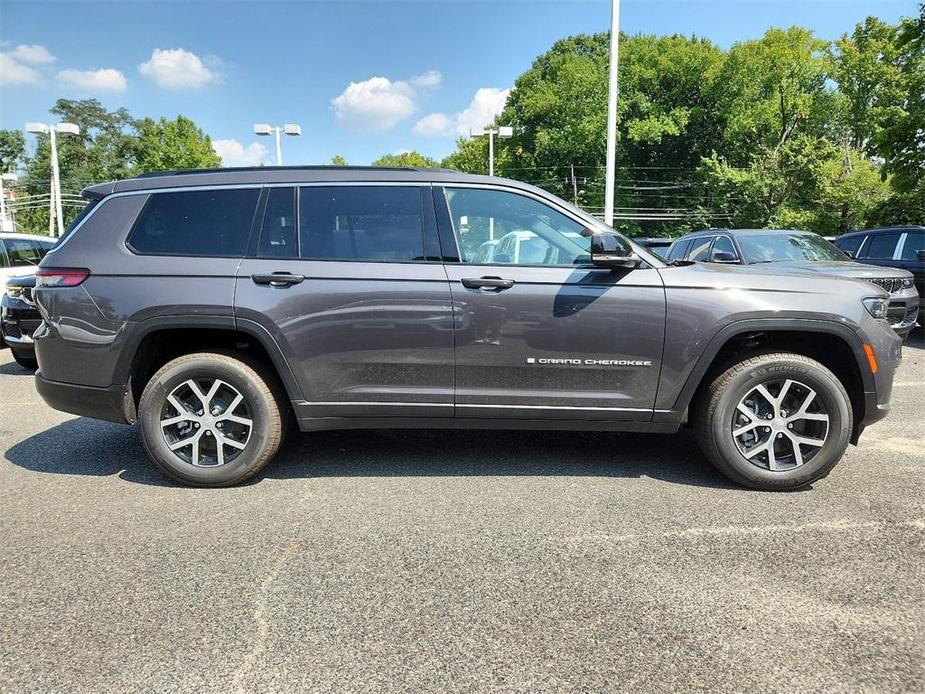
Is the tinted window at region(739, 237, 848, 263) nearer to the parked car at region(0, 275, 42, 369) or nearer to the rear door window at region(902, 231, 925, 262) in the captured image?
the rear door window at region(902, 231, 925, 262)

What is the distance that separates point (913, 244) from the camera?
9805 millimetres

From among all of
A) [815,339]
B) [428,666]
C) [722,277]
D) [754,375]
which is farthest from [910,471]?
[428,666]

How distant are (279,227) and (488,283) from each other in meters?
1.35

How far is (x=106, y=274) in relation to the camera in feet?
12.4

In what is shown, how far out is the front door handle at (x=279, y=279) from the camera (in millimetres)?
3703

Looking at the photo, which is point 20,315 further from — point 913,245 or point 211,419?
point 913,245

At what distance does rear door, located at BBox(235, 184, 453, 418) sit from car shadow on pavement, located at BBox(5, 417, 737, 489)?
0.59 metres

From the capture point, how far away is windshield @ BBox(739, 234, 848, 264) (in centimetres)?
834

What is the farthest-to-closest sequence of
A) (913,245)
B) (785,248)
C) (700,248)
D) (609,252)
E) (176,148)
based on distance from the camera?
(176,148), (913,245), (700,248), (785,248), (609,252)

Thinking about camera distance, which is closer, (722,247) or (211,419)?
(211,419)

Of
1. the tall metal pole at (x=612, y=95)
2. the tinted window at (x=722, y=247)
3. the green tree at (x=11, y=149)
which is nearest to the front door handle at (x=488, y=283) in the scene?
the tinted window at (x=722, y=247)

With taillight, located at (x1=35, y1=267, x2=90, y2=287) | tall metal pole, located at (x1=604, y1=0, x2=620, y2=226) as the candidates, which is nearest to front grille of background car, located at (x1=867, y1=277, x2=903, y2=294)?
tall metal pole, located at (x1=604, y1=0, x2=620, y2=226)

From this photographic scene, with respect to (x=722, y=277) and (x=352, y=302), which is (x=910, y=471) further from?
(x=352, y=302)

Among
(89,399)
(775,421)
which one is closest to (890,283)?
(775,421)
